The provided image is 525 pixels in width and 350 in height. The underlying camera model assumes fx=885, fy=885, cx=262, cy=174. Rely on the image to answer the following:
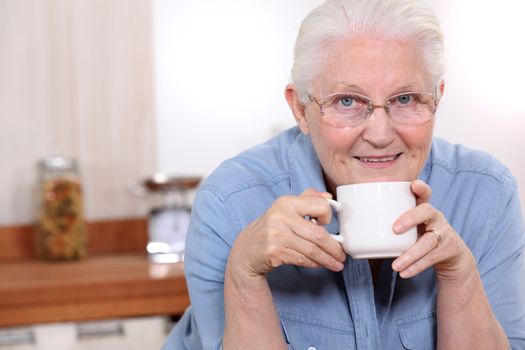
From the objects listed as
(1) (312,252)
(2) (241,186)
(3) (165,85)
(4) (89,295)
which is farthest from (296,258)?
(3) (165,85)

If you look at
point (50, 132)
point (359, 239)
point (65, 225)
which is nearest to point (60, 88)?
point (50, 132)

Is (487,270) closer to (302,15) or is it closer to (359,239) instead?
(359,239)

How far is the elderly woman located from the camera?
1.14 meters

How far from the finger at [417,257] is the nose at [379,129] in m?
0.16

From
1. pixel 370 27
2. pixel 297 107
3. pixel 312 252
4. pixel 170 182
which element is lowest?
pixel 170 182

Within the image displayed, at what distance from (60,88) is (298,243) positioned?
159 cm

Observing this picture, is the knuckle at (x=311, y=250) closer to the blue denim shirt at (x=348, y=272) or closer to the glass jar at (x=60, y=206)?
the blue denim shirt at (x=348, y=272)

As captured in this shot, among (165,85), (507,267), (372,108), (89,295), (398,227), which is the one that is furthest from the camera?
(165,85)

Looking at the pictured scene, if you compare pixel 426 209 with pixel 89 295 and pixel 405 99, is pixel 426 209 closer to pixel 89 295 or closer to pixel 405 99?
pixel 405 99

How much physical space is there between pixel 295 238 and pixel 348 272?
23cm

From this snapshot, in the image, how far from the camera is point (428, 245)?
110 cm

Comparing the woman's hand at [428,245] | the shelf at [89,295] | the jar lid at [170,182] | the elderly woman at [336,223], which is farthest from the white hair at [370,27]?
the jar lid at [170,182]

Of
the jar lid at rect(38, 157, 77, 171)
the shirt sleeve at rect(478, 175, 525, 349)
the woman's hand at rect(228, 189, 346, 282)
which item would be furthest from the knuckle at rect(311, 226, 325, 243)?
the jar lid at rect(38, 157, 77, 171)

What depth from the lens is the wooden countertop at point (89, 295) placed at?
2033 mm
